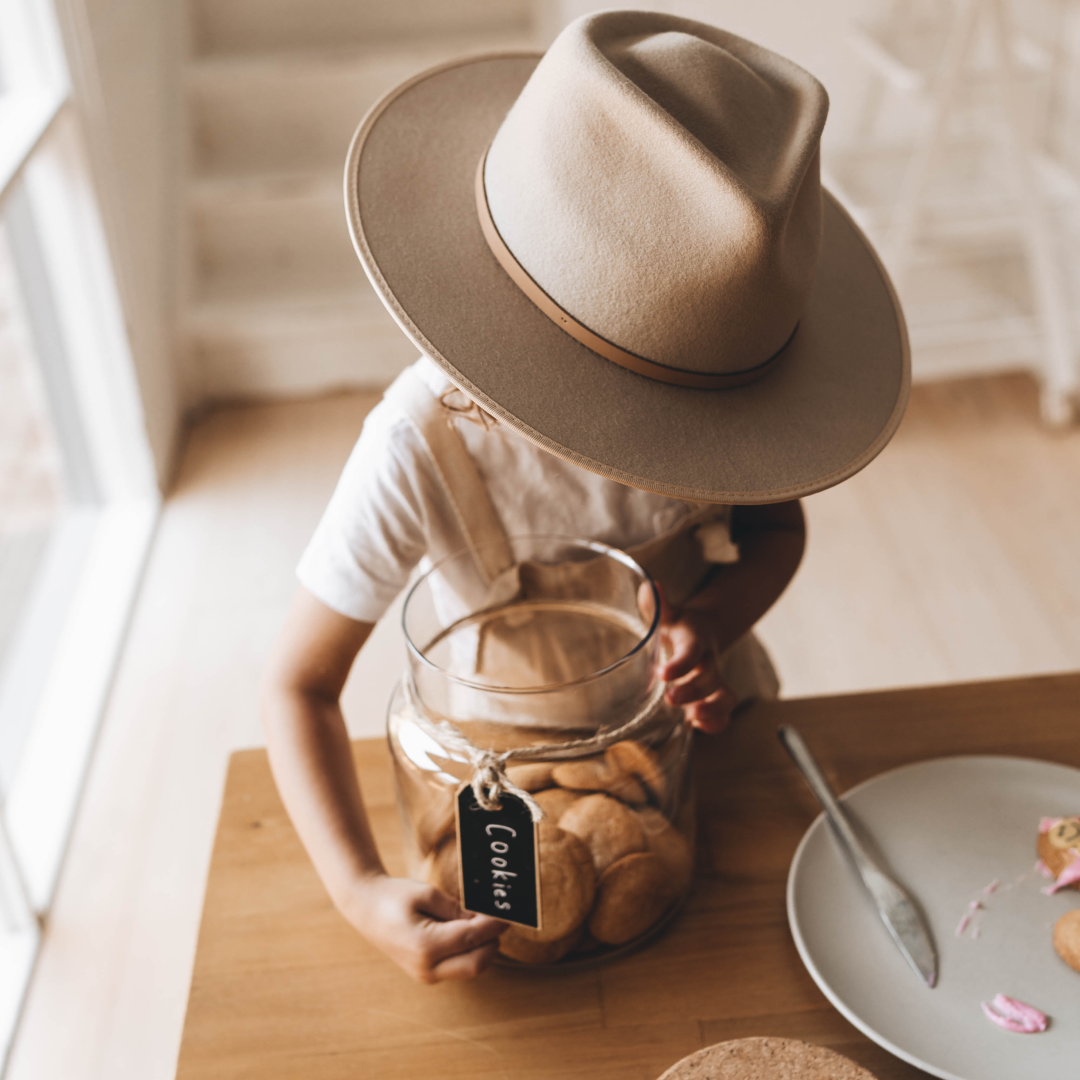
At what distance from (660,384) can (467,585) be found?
0.74 feet

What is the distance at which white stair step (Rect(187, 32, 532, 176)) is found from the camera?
285 centimetres

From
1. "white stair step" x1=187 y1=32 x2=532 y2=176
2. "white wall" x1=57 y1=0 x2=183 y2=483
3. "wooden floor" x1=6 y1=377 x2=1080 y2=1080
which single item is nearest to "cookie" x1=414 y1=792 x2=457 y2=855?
"wooden floor" x1=6 y1=377 x2=1080 y2=1080

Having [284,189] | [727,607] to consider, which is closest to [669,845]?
[727,607]

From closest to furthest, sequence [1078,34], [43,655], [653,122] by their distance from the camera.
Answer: [653,122], [43,655], [1078,34]

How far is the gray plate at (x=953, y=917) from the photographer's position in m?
0.56

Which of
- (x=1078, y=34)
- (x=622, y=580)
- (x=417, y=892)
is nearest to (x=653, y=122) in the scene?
(x=622, y=580)

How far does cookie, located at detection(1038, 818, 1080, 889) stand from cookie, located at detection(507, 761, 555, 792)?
309mm

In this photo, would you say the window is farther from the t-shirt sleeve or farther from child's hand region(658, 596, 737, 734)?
child's hand region(658, 596, 737, 734)

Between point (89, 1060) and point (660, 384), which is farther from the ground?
point (660, 384)

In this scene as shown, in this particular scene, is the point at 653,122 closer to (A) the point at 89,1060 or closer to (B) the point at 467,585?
(B) the point at 467,585

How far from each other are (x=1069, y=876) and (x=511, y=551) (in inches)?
15.7

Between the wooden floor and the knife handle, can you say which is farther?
the wooden floor

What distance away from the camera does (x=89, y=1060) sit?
1.35 m

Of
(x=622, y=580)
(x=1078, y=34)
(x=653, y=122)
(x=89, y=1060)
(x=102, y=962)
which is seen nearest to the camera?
(x=653, y=122)
